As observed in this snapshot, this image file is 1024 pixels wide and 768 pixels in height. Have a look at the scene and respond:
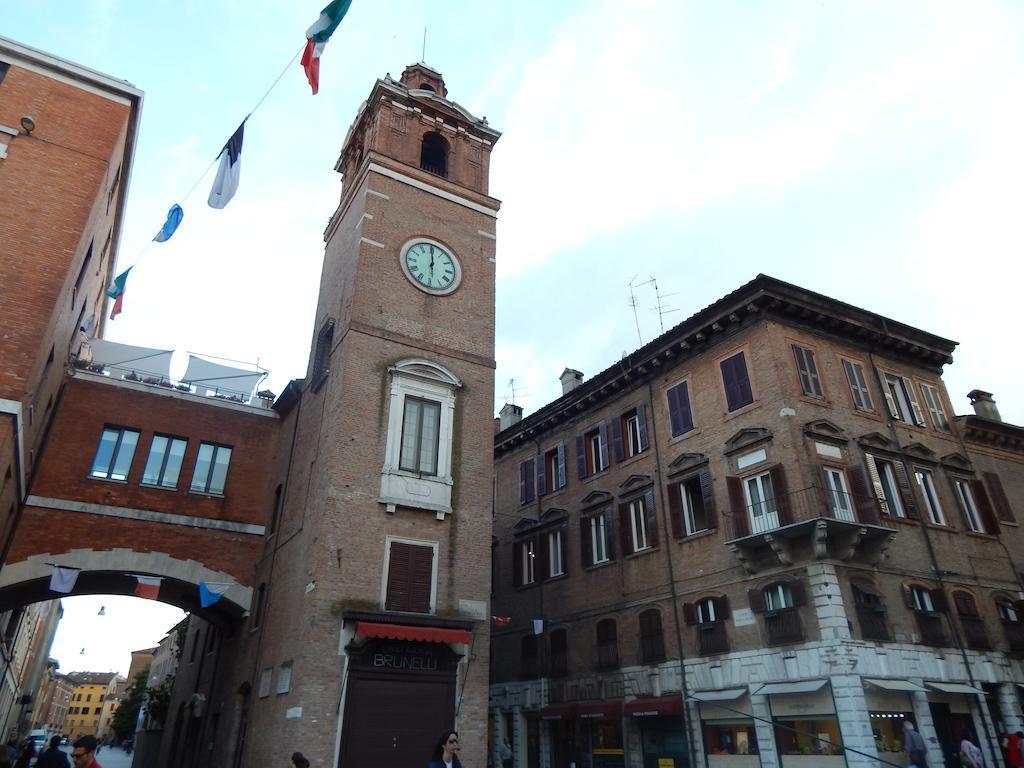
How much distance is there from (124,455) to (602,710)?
1672cm

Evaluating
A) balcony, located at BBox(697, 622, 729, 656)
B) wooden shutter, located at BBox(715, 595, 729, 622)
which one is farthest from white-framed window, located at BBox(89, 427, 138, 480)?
wooden shutter, located at BBox(715, 595, 729, 622)

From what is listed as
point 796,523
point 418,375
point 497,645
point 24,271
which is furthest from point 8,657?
point 796,523

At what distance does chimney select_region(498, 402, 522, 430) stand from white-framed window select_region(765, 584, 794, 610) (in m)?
16.9

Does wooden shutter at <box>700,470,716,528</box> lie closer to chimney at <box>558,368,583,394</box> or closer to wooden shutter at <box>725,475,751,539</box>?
wooden shutter at <box>725,475,751,539</box>

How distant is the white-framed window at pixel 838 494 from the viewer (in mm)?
18516

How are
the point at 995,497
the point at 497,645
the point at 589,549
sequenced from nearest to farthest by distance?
1. the point at 995,497
2. the point at 589,549
3. the point at 497,645

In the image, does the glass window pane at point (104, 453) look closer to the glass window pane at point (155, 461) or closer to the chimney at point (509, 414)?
the glass window pane at point (155, 461)

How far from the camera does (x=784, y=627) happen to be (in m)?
18.0

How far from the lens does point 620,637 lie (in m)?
22.9

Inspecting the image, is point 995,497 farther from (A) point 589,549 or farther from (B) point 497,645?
(B) point 497,645

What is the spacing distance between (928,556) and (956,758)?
514cm

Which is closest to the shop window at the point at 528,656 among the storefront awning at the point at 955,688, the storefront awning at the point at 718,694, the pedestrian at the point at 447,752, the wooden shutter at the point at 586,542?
the wooden shutter at the point at 586,542

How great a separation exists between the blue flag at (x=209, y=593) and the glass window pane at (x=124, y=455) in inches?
162

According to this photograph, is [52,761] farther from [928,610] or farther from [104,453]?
[928,610]
